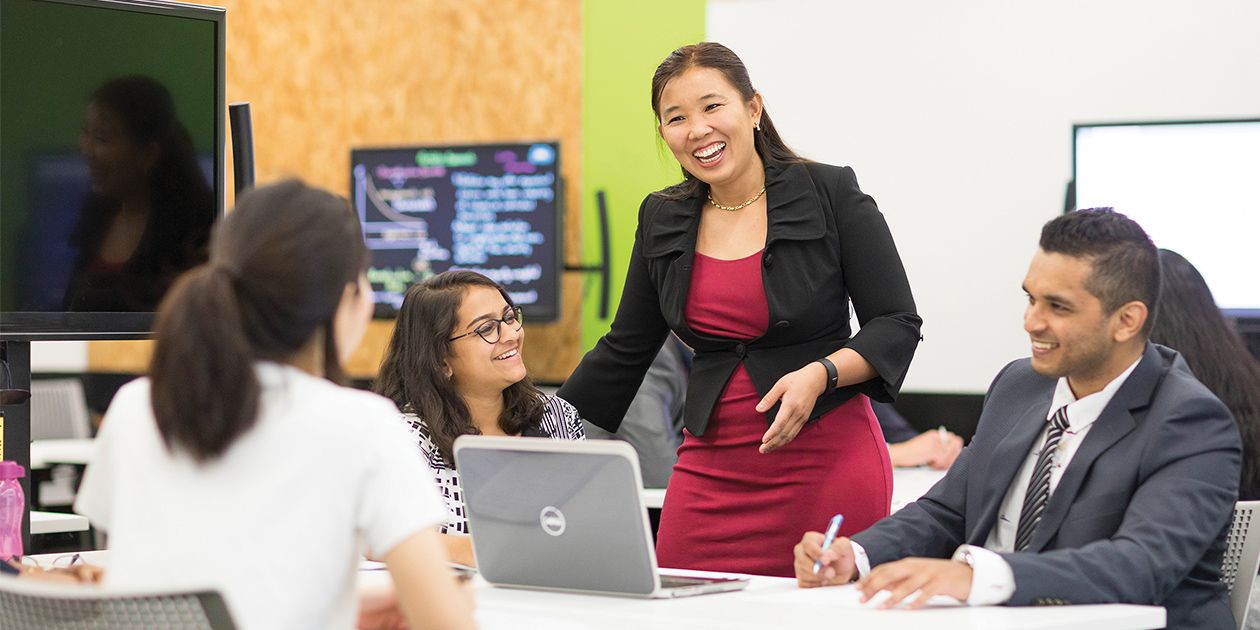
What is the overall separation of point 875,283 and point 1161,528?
0.77 meters

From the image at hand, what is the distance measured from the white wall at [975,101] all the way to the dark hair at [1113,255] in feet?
10.4

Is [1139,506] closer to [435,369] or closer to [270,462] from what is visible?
[270,462]

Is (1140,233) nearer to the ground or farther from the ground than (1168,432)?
farther from the ground

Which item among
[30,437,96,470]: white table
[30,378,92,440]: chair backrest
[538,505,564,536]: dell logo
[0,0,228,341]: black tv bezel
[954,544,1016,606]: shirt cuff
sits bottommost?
[30,378,92,440]: chair backrest

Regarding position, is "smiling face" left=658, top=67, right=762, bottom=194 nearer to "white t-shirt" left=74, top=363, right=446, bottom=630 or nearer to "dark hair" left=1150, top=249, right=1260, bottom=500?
"dark hair" left=1150, top=249, right=1260, bottom=500

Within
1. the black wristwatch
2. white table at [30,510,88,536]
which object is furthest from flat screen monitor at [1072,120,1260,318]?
white table at [30,510,88,536]

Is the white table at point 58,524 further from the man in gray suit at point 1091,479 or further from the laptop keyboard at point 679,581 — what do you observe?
the man in gray suit at point 1091,479

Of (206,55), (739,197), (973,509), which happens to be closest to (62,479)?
(206,55)

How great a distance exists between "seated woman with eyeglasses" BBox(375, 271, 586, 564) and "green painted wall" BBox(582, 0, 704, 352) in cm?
338

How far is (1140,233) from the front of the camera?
2.23 metres

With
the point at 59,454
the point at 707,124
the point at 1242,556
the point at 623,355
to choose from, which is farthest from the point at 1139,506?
the point at 59,454

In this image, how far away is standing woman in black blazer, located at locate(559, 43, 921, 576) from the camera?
2641 millimetres

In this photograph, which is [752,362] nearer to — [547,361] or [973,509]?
[973,509]

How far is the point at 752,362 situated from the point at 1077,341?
632mm
